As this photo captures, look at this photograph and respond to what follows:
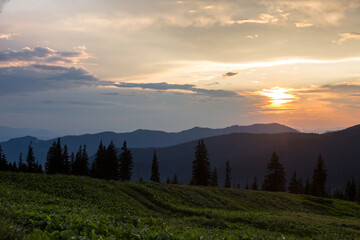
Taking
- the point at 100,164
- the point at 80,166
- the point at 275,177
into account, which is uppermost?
the point at 100,164

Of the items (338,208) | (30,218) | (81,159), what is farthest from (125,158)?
(30,218)

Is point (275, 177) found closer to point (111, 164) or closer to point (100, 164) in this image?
point (111, 164)

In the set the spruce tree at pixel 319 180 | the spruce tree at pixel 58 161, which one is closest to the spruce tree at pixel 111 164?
the spruce tree at pixel 58 161

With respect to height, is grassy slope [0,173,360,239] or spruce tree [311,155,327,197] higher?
grassy slope [0,173,360,239]

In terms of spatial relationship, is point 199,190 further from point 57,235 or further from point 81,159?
point 81,159

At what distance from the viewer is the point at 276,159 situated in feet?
279

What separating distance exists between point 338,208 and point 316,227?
3986 centimetres

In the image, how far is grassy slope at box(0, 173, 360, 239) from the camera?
1022 centimetres

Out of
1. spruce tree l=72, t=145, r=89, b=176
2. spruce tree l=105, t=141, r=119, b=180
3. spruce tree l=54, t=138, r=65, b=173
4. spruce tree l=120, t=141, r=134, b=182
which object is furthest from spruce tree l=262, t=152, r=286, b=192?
spruce tree l=54, t=138, r=65, b=173

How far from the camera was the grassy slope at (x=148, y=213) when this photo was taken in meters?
10.2

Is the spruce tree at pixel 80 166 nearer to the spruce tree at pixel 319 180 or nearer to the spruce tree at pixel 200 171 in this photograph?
the spruce tree at pixel 200 171

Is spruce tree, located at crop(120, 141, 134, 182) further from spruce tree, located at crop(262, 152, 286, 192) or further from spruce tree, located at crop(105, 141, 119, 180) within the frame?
spruce tree, located at crop(262, 152, 286, 192)

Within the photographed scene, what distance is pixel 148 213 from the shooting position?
2950 cm

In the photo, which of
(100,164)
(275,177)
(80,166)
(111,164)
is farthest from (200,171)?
(80,166)
